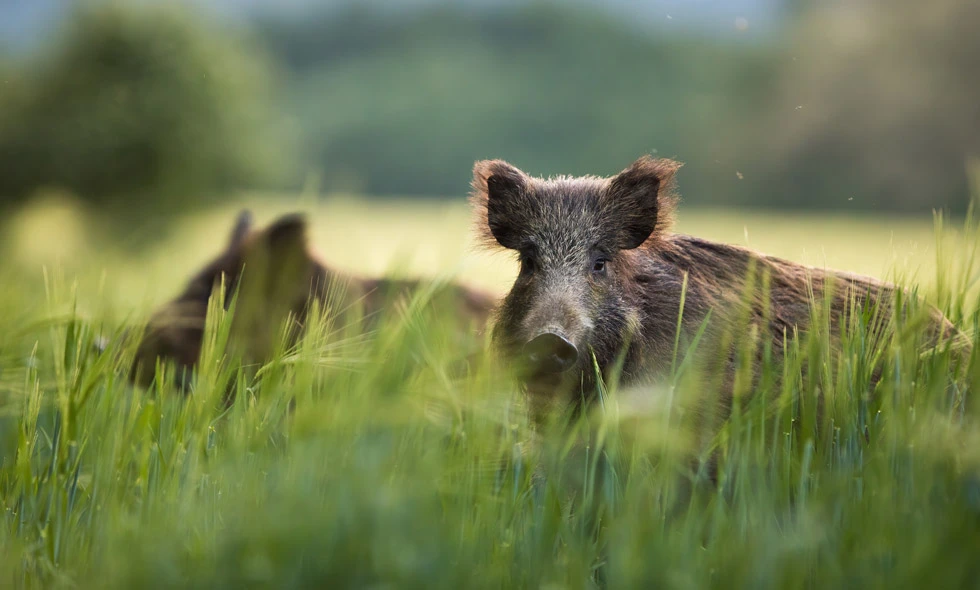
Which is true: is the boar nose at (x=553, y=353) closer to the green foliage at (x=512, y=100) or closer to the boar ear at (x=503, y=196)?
the boar ear at (x=503, y=196)

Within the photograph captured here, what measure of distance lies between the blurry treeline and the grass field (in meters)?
0.87

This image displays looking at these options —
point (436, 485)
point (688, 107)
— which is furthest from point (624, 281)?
point (688, 107)

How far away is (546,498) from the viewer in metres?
2.73

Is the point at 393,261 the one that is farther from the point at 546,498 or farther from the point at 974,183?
the point at 974,183

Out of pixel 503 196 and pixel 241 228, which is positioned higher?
pixel 503 196

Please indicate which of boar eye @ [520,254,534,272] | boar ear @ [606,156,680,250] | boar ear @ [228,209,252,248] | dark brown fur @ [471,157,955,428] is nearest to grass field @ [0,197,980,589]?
dark brown fur @ [471,157,955,428]

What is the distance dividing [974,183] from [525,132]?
237ft

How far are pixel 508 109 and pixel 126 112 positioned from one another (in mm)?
65101

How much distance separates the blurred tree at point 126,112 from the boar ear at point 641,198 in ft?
42.1

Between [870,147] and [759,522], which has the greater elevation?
[870,147]

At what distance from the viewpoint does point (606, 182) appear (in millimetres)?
3961

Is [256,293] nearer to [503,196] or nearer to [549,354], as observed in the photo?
[503,196]

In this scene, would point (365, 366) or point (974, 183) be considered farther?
point (974, 183)

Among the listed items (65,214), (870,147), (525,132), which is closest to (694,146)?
(870,147)
